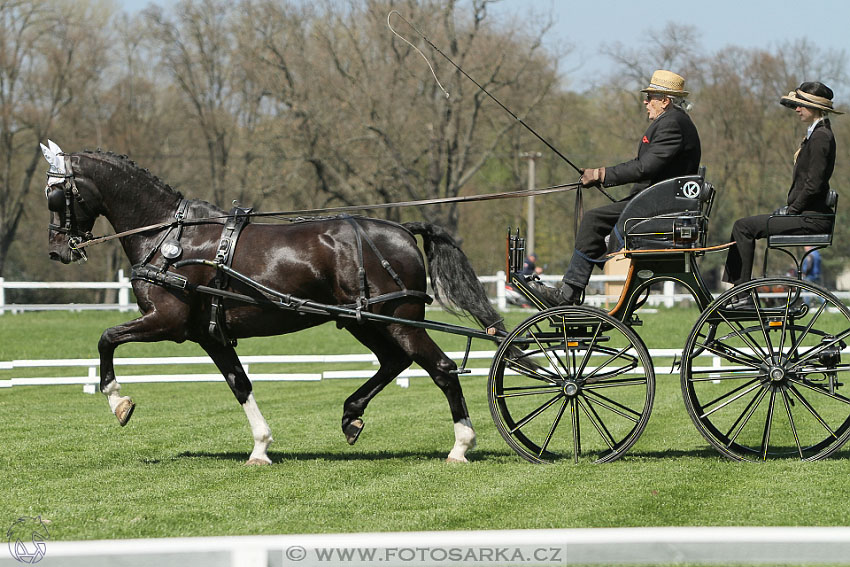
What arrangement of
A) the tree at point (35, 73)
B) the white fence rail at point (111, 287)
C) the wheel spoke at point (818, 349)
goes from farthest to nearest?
1. the tree at point (35, 73)
2. the white fence rail at point (111, 287)
3. the wheel spoke at point (818, 349)

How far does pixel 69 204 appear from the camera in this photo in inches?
319

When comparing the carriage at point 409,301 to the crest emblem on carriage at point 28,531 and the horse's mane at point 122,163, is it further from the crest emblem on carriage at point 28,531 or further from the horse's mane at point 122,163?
the crest emblem on carriage at point 28,531

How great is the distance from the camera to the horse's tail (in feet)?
26.9

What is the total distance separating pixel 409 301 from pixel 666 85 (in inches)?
94.1

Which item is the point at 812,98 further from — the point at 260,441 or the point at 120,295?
the point at 120,295

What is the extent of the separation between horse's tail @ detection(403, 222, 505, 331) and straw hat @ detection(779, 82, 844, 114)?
2.64 metres

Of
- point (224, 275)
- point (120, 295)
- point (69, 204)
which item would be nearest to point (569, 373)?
point (224, 275)

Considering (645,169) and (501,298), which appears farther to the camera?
(501,298)

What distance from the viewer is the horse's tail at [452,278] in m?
8.20

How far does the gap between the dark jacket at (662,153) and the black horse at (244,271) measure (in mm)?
1554

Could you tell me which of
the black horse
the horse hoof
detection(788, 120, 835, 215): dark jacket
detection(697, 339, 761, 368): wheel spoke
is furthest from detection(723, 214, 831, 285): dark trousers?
the horse hoof

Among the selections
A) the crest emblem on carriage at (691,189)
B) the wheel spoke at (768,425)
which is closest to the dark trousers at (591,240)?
the crest emblem on carriage at (691,189)

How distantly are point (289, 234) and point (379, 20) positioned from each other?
2931cm

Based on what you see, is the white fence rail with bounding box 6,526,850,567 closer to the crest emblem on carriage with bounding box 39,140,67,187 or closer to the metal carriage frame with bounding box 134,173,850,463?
the metal carriage frame with bounding box 134,173,850,463
